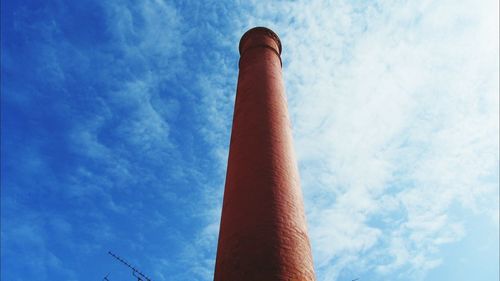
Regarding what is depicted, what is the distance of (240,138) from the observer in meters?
5.53

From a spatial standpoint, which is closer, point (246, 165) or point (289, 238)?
point (289, 238)

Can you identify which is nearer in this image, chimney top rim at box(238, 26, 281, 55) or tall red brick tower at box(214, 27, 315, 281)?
tall red brick tower at box(214, 27, 315, 281)

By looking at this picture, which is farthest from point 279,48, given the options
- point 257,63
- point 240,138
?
point 240,138

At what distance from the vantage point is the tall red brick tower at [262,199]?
381 cm

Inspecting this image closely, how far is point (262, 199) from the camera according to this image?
437 cm

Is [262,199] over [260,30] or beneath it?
beneath

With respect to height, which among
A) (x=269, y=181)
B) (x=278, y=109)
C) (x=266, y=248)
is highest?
(x=278, y=109)

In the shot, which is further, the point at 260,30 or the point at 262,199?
the point at 260,30

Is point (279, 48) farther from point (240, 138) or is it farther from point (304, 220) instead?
point (304, 220)

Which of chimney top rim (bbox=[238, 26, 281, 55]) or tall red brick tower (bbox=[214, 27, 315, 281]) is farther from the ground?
chimney top rim (bbox=[238, 26, 281, 55])

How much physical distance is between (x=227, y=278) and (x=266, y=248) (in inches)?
21.1

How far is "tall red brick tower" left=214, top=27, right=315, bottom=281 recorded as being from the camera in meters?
3.81

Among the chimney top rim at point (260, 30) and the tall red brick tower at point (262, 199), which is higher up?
the chimney top rim at point (260, 30)

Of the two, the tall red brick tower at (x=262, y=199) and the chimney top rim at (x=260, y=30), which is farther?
the chimney top rim at (x=260, y=30)
